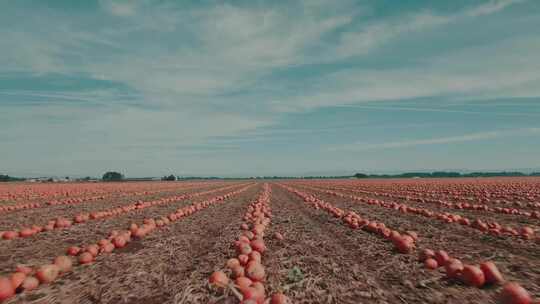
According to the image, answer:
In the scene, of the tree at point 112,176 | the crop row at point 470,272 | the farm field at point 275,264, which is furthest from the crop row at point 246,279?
the tree at point 112,176

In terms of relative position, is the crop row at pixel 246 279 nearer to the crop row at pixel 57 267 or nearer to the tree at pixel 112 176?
the crop row at pixel 57 267

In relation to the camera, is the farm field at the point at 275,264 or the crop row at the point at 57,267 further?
the crop row at the point at 57,267

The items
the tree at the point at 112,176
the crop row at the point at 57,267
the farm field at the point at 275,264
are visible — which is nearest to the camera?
the farm field at the point at 275,264

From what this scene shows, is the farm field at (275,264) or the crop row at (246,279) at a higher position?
the crop row at (246,279)

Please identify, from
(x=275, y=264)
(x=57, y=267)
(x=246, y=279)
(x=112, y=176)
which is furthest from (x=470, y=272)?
(x=112, y=176)

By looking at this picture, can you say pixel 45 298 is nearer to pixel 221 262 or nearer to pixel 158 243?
pixel 221 262

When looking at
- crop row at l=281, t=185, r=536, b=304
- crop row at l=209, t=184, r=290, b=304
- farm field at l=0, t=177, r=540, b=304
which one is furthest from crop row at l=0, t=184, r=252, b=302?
crop row at l=281, t=185, r=536, b=304

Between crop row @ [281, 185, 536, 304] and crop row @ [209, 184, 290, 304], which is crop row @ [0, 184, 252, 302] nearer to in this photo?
crop row @ [209, 184, 290, 304]

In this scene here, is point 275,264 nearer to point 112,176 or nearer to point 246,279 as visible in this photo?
point 246,279

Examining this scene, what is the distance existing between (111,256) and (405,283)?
612 centimetres

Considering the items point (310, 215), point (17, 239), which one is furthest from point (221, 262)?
point (310, 215)

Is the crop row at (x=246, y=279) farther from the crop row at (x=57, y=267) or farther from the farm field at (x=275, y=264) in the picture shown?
the crop row at (x=57, y=267)

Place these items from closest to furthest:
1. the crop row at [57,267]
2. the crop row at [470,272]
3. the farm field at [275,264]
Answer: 1. the crop row at [470,272]
2. the farm field at [275,264]
3. the crop row at [57,267]

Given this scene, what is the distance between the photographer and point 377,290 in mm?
4996
